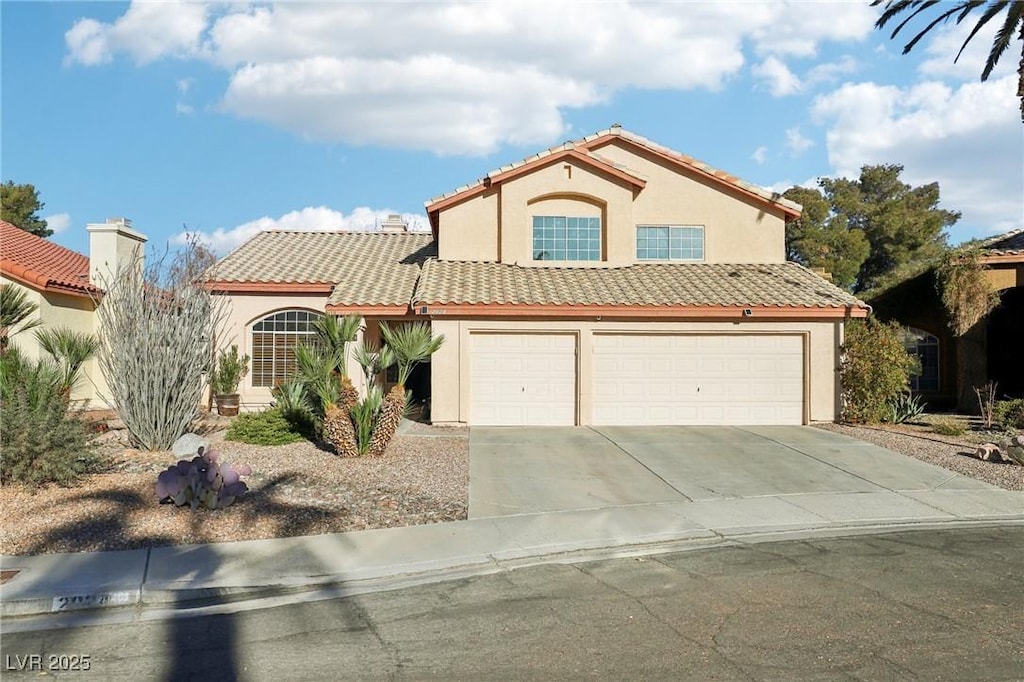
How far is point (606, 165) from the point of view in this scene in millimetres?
20953

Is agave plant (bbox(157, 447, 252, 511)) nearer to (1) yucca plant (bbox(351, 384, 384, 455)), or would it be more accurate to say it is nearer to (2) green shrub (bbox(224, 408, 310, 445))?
(1) yucca plant (bbox(351, 384, 384, 455))

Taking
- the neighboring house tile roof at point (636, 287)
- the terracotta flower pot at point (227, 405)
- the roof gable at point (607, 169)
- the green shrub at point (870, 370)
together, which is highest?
the roof gable at point (607, 169)

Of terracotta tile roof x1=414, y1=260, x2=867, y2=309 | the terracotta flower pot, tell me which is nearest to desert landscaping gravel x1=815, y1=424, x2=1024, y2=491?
terracotta tile roof x1=414, y1=260, x2=867, y2=309

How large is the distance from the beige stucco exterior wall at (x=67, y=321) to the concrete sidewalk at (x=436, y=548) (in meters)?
12.1

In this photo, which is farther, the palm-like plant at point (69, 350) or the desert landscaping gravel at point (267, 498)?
the palm-like plant at point (69, 350)

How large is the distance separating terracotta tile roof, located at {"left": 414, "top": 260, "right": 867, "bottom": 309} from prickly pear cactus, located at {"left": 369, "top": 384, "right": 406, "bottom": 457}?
14.1 feet

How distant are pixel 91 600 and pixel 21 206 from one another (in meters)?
41.8

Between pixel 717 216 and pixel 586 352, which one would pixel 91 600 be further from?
pixel 717 216

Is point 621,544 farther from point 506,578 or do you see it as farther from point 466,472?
point 466,472

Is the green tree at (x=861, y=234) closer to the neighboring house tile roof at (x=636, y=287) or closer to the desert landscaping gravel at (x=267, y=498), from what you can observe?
the neighboring house tile roof at (x=636, y=287)

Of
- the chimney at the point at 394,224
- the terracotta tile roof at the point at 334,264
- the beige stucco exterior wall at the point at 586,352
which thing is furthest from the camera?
the chimney at the point at 394,224

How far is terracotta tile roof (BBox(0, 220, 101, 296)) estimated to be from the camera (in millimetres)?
19781

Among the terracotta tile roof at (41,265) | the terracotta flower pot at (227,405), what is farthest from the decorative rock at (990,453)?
the terracotta tile roof at (41,265)

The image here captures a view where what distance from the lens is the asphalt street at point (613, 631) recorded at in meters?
5.70
